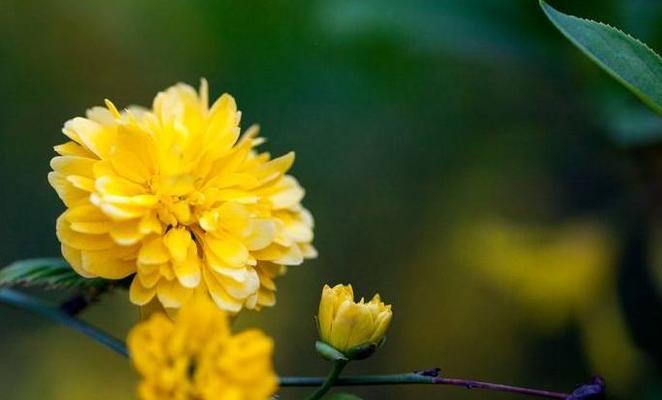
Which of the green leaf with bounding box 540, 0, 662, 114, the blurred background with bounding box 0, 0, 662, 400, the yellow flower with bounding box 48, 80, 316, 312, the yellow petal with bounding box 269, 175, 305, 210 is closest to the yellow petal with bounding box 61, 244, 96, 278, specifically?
the yellow flower with bounding box 48, 80, 316, 312

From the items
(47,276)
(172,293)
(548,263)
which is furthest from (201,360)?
(548,263)

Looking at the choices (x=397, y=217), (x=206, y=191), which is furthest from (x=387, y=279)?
(x=206, y=191)

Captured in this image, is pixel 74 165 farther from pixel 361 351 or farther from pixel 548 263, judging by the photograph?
pixel 548 263

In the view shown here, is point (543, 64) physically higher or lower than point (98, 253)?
higher

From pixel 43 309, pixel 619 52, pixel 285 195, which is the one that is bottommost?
pixel 43 309

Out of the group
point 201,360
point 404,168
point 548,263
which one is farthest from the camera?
point 404,168

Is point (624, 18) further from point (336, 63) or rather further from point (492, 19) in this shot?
point (336, 63)

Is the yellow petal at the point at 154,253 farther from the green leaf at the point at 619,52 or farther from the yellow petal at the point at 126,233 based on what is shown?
the green leaf at the point at 619,52
